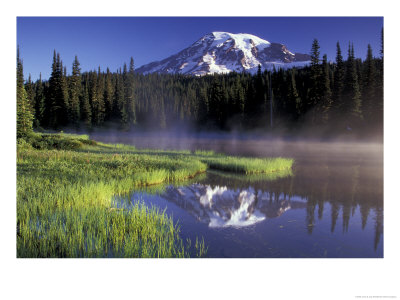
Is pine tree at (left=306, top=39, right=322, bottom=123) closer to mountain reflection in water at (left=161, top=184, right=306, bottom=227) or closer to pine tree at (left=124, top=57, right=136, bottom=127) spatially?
mountain reflection in water at (left=161, top=184, right=306, bottom=227)

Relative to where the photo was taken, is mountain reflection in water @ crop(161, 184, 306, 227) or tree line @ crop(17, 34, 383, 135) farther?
tree line @ crop(17, 34, 383, 135)

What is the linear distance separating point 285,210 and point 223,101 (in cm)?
5885

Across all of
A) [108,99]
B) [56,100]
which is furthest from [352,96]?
[108,99]

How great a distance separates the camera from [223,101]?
6750cm

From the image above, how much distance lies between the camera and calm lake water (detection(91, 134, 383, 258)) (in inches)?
274

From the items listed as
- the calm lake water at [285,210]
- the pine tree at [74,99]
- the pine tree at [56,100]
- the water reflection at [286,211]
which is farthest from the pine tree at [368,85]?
the pine tree at [74,99]

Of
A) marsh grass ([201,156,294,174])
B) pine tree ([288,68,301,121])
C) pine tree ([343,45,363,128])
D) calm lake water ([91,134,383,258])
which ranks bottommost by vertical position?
calm lake water ([91,134,383,258])

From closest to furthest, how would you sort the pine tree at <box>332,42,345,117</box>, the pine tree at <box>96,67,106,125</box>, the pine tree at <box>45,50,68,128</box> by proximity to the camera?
the pine tree at <box>332,42,345,117</box>
the pine tree at <box>45,50,68,128</box>
the pine tree at <box>96,67,106,125</box>

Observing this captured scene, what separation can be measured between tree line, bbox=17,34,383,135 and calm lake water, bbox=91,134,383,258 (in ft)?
9.63

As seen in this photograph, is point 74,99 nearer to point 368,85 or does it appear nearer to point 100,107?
point 100,107

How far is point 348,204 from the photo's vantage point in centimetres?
1062

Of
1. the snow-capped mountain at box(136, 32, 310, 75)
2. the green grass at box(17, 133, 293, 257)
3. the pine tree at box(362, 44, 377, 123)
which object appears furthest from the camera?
the snow-capped mountain at box(136, 32, 310, 75)

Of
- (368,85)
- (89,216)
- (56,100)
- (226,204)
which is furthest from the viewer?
(56,100)

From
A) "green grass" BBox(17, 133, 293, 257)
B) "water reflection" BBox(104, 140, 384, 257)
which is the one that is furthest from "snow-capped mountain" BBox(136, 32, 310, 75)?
"green grass" BBox(17, 133, 293, 257)
